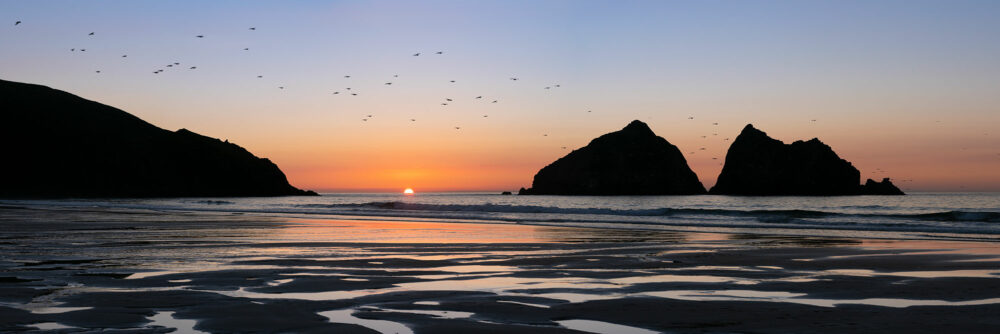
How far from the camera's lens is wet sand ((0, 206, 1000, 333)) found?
755 cm

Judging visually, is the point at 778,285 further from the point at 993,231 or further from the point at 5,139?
the point at 5,139

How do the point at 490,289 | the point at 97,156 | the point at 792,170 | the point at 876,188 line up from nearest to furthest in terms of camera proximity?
the point at 490,289, the point at 97,156, the point at 792,170, the point at 876,188

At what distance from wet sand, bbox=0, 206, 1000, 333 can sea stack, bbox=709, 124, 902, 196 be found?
176 metres

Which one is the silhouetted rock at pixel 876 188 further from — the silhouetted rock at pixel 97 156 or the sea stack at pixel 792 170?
the silhouetted rock at pixel 97 156

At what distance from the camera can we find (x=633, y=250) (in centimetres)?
1764

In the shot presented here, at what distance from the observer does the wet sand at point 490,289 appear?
24.8ft

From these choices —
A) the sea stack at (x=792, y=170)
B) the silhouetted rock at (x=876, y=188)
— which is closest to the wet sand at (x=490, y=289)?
the sea stack at (x=792, y=170)

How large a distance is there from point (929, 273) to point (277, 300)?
959 centimetres

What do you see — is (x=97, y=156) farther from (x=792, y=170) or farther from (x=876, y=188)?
(x=876, y=188)

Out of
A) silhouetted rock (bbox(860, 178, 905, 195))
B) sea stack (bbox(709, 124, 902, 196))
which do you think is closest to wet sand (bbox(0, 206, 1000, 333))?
sea stack (bbox(709, 124, 902, 196))

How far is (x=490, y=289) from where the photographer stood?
403 inches

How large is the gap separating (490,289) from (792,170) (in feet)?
619

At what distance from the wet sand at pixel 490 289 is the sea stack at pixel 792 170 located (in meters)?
176

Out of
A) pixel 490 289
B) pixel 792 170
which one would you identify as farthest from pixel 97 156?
→ pixel 490 289
